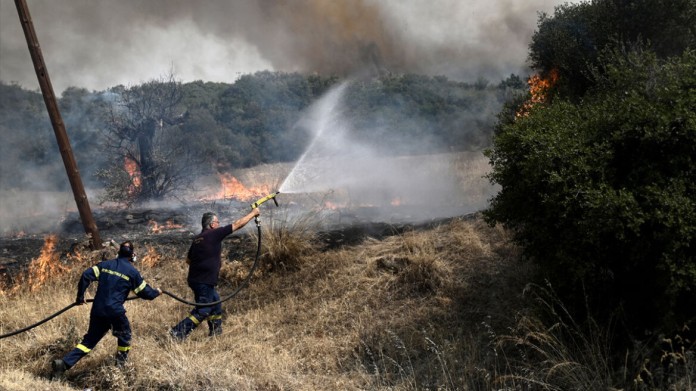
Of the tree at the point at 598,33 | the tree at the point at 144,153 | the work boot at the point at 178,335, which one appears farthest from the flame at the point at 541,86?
the tree at the point at 144,153

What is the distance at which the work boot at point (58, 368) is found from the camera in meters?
6.11

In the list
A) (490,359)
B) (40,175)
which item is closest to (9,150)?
(40,175)

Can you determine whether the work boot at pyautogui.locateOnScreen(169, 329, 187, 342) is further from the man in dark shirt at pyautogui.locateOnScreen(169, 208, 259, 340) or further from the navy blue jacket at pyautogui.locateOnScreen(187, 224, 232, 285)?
the navy blue jacket at pyautogui.locateOnScreen(187, 224, 232, 285)

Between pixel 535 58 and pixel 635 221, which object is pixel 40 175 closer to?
pixel 535 58

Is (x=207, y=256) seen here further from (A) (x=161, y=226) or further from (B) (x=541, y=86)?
(B) (x=541, y=86)

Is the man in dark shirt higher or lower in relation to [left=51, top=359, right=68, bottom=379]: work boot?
higher

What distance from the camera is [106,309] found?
6184mm

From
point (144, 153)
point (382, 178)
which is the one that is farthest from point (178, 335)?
point (382, 178)

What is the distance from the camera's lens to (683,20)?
945cm

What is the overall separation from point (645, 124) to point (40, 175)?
81.2 ft

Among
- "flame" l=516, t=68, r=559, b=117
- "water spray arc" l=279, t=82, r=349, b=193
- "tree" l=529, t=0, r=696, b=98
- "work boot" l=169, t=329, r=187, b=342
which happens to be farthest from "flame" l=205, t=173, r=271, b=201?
"work boot" l=169, t=329, r=187, b=342

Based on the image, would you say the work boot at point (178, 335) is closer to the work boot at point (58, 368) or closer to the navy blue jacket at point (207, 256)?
the navy blue jacket at point (207, 256)

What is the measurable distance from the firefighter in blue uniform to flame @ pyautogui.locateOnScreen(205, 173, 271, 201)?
43.0 feet

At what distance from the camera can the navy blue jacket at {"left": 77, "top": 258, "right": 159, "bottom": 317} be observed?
6219 mm
